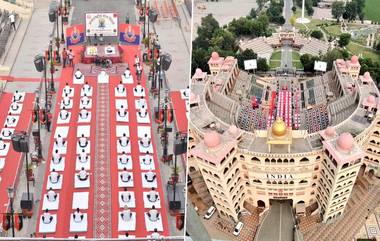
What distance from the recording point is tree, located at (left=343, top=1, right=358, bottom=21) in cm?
3709

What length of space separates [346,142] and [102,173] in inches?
271

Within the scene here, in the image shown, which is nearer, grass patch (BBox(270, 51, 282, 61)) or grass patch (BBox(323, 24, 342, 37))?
grass patch (BBox(270, 51, 282, 61))

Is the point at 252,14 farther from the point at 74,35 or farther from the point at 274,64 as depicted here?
the point at 74,35

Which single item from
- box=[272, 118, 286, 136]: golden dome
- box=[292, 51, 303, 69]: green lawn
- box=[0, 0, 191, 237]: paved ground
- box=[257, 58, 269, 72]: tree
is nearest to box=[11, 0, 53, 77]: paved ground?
box=[0, 0, 191, 237]: paved ground

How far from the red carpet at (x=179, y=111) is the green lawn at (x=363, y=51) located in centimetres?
1542

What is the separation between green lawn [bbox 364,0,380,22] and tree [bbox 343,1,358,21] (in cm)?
134

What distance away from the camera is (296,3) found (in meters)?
39.2

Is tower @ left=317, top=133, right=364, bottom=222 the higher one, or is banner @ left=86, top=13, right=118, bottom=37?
banner @ left=86, top=13, right=118, bottom=37

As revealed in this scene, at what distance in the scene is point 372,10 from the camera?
3941 centimetres

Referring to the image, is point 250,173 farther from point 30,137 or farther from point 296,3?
point 296,3

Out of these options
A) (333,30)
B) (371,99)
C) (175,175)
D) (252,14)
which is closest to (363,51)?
(333,30)

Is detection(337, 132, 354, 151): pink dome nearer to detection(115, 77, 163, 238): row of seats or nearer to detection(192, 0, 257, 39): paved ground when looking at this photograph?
detection(115, 77, 163, 238): row of seats

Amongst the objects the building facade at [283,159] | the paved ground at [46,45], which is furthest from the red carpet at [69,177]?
the building facade at [283,159]

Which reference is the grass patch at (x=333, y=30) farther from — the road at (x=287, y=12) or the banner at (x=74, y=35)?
the banner at (x=74, y=35)
